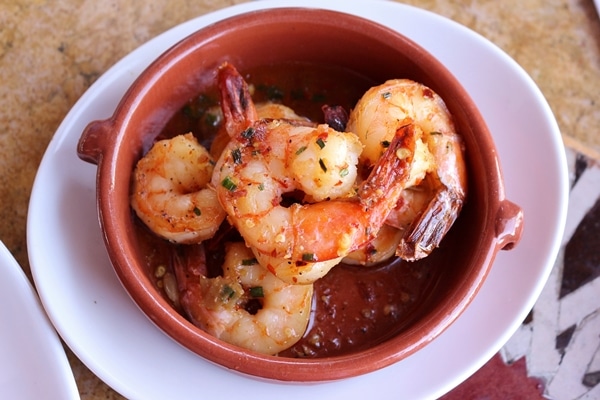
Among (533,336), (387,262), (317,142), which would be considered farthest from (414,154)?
(533,336)

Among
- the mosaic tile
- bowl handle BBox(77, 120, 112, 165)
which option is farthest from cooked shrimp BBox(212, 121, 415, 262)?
the mosaic tile

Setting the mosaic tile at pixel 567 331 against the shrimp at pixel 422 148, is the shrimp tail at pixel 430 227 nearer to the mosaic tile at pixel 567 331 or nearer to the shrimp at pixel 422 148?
the shrimp at pixel 422 148

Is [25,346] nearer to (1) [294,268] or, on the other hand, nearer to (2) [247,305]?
(2) [247,305]

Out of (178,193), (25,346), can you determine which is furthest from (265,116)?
(25,346)

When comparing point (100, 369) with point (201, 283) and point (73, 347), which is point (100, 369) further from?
point (201, 283)

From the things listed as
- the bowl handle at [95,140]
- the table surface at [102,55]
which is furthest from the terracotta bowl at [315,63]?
the table surface at [102,55]

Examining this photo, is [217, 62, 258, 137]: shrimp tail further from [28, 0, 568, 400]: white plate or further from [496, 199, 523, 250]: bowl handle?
[496, 199, 523, 250]: bowl handle
